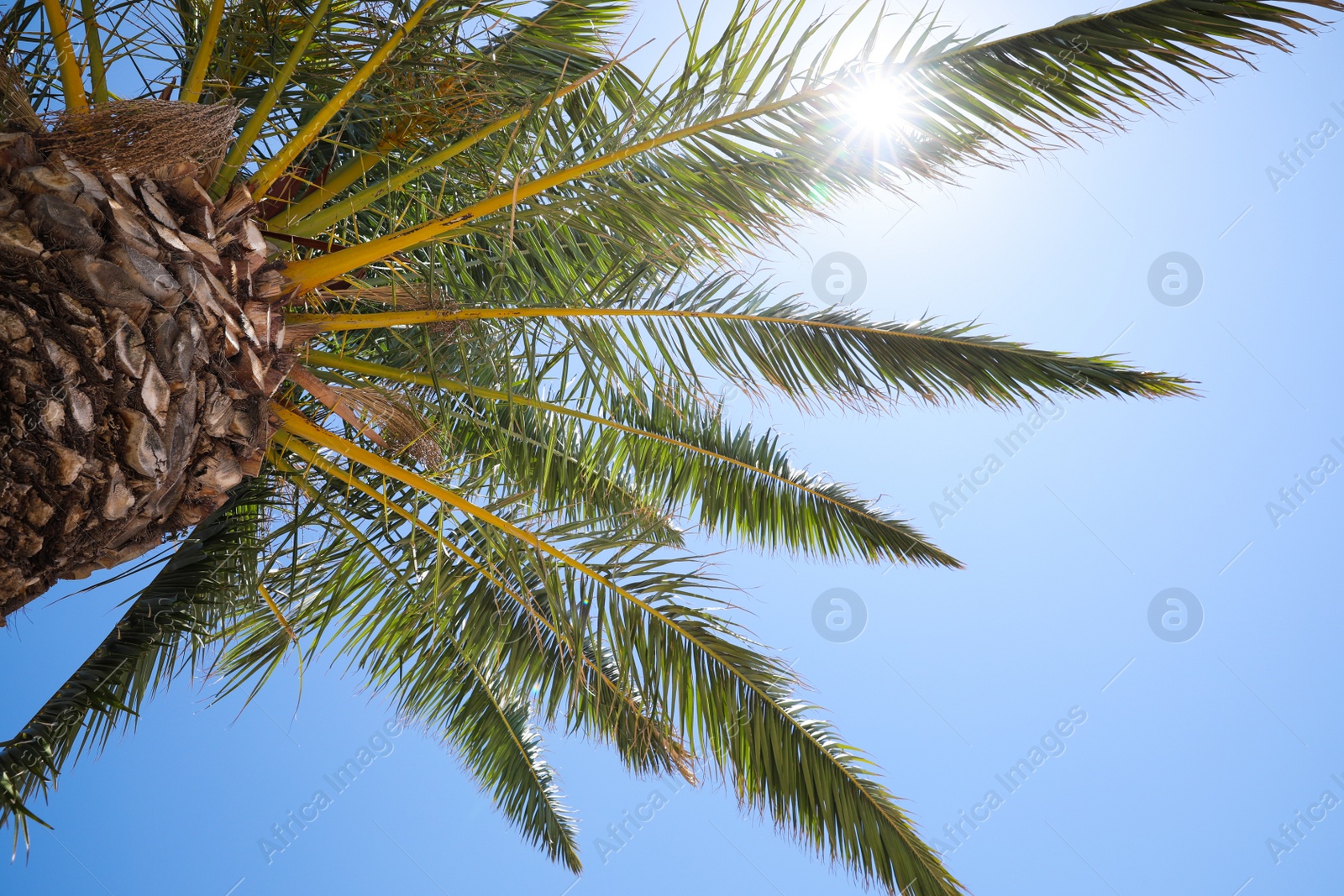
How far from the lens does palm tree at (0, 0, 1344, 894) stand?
2543 mm

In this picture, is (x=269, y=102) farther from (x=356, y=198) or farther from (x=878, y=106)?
(x=878, y=106)

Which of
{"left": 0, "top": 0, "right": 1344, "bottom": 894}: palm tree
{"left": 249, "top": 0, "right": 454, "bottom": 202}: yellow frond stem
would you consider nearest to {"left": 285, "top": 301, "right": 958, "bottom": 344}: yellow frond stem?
{"left": 0, "top": 0, "right": 1344, "bottom": 894}: palm tree

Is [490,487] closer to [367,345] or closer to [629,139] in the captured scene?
[367,345]

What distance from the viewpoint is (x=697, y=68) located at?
3207mm

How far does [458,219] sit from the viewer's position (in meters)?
3.13

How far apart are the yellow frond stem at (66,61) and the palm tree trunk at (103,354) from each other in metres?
0.44

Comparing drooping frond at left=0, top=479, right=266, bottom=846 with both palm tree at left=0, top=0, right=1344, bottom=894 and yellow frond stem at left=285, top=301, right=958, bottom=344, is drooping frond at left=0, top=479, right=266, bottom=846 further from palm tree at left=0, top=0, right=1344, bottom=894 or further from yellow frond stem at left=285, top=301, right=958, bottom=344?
yellow frond stem at left=285, top=301, right=958, bottom=344

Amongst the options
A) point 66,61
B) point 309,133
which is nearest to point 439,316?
point 309,133

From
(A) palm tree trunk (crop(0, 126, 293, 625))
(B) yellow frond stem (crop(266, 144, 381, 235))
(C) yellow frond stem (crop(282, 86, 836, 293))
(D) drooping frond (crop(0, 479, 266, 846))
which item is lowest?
(D) drooping frond (crop(0, 479, 266, 846))

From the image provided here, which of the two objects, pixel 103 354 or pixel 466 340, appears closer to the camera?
pixel 103 354

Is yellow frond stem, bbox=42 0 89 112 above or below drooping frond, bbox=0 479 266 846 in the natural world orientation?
above

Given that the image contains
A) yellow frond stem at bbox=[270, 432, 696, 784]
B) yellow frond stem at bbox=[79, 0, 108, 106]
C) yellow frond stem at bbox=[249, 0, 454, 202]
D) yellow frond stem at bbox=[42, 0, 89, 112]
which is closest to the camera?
yellow frond stem at bbox=[42, 0, 89, 112]

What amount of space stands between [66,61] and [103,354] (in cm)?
105

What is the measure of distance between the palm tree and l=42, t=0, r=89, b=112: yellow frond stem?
0.5 inches
